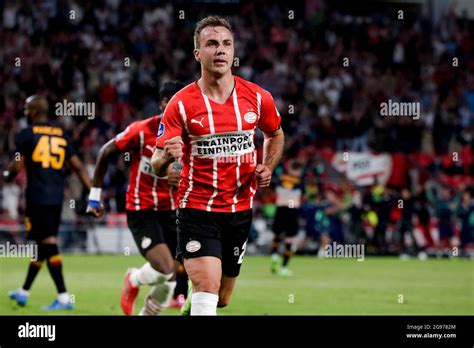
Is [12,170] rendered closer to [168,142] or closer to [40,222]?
[40,222]

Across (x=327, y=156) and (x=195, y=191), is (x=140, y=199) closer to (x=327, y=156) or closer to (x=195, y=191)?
(x=195, y=191)

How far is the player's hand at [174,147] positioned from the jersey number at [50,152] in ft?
17.2

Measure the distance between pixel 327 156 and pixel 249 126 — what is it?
1807 cm

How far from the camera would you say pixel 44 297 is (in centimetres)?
1317

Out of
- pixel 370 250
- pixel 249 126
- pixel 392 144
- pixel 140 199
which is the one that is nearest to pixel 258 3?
pixel 392 144

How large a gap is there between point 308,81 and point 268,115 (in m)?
20.2

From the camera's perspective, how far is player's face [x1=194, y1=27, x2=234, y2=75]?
729 cm

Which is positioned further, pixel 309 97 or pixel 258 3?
pixel 258 3

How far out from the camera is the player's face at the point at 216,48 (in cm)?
729

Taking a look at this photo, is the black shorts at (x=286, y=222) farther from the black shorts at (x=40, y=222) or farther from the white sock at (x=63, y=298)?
the white sock at (x=63, y=298)

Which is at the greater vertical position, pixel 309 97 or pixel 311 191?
pixel 309 97

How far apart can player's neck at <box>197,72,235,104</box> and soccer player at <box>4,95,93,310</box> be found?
4554mm

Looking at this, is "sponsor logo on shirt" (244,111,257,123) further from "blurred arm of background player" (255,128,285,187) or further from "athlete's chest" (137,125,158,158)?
"athlete's chest" (137,125,158,158)

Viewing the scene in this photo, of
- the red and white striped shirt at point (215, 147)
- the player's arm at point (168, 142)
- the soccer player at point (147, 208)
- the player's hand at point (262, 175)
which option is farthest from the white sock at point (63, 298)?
the player's hand at point (262, 175)
